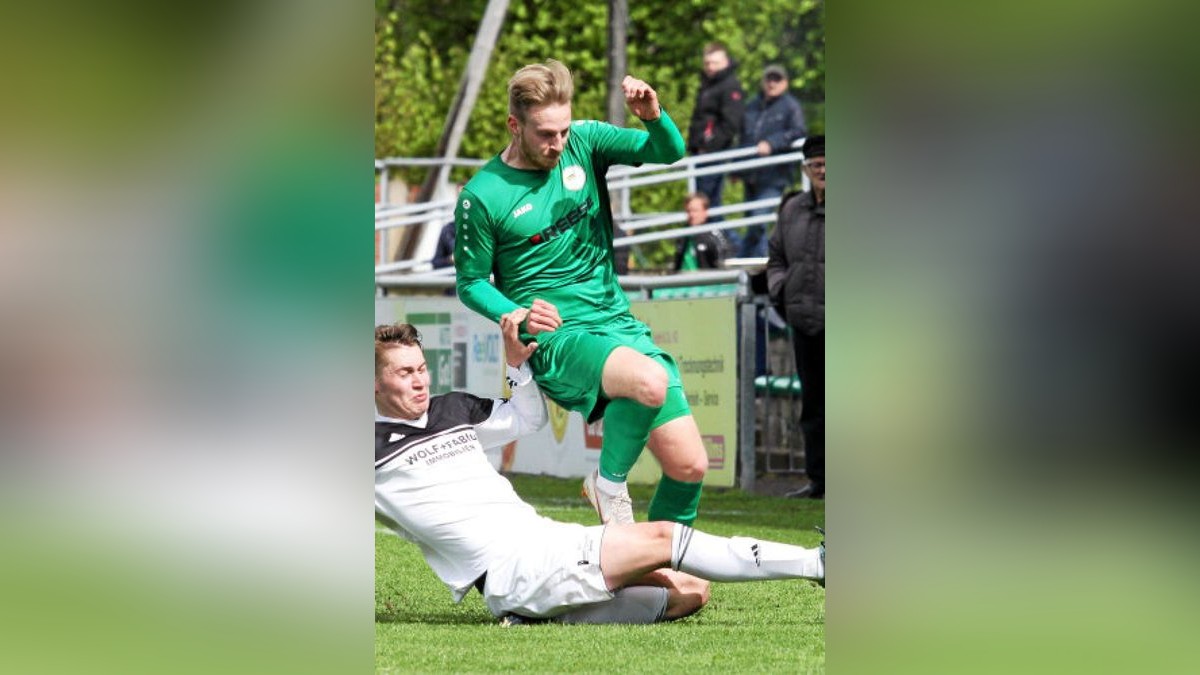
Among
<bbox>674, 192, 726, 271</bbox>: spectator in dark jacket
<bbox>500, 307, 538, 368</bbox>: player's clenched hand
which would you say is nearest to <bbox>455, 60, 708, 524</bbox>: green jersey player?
<bbox>500, 307, 538, 368</bbox>: player's clenched hand

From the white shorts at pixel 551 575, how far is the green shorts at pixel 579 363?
0.77m

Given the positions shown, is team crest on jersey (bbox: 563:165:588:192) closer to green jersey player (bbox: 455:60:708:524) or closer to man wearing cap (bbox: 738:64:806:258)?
green jersey player (bbox: 455:60:708:524)

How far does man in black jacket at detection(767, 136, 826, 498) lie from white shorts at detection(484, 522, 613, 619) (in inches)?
248

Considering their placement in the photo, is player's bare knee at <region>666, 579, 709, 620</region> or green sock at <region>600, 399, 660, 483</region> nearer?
player's bare knee at <region>666, 579, 709, 620</region>

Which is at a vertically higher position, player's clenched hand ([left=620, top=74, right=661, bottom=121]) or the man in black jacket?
player's clenched hand ([left=620, top=74, right=661, bottom=121])

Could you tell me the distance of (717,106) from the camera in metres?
19.0

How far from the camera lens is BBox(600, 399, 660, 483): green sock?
7.49m

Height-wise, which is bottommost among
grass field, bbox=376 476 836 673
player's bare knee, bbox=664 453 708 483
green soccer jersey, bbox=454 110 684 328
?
grass field, bbox=376 476 836 673

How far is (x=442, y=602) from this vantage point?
805cm

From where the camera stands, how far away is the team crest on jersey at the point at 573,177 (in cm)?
753

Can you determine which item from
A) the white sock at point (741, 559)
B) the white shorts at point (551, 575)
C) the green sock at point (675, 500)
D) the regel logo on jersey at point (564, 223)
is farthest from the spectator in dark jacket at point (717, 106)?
the white sock at point (741, 559)
